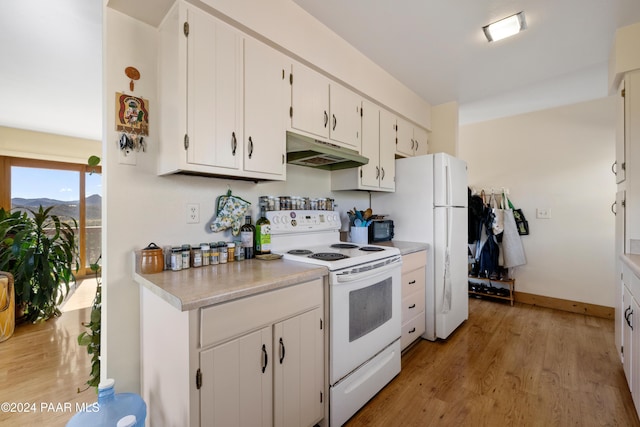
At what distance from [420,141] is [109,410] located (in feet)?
11.0

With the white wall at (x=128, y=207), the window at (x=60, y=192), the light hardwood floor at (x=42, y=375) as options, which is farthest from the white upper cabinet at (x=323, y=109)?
the window at (x=60, y=192)

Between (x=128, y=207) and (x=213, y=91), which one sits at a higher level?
(x=213, y=91)

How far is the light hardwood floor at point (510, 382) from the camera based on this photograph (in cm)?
164

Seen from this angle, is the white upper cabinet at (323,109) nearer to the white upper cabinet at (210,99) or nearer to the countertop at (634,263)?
the white upper cabinet at (210,99)

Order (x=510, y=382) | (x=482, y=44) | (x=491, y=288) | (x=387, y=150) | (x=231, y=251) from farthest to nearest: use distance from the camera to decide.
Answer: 1. (x=491, y=288)
2. (x=387, y=150)
3. (x=482, y=44)
4. (x=510, y=382)
5. (x=231, y=251)

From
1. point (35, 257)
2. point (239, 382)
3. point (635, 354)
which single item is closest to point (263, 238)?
point (239, 382)

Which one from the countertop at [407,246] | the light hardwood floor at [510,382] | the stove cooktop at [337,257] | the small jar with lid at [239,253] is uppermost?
the small jar with lid at [239,253]

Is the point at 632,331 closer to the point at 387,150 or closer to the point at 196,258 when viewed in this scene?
the point at 387,150

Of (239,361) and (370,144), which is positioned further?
(370,144)

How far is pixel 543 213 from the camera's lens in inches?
140

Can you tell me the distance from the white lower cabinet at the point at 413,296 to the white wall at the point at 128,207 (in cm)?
167

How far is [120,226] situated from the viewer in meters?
1.41

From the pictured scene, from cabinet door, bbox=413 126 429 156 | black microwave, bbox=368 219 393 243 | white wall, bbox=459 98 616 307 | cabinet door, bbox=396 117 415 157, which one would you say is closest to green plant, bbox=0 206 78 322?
black microwave, bbox=368 219 393 243

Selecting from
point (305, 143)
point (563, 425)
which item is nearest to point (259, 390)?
point (305, 143)
